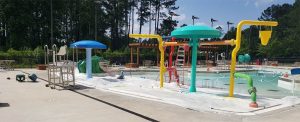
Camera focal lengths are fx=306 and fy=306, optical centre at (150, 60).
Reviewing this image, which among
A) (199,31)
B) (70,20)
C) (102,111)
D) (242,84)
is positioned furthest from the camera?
(70,20)

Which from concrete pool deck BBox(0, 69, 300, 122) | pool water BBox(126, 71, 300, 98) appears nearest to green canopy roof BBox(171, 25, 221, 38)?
concrete pool deck BBox(0, 69, 300, 122)

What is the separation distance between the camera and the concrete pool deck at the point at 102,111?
7.29 metres

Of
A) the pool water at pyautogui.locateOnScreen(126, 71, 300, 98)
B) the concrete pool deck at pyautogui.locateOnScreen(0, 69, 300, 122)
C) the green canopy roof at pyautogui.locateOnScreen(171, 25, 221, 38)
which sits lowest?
the pool water at pyautogui.locateOnScreen(126, 71, 300, 98)

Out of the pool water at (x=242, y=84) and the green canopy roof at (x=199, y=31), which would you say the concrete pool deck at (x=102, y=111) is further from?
the pool water at (x=242, y=84)

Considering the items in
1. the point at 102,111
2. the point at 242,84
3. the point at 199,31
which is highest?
the point at 199,31

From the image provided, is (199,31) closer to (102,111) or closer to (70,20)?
(102,111)

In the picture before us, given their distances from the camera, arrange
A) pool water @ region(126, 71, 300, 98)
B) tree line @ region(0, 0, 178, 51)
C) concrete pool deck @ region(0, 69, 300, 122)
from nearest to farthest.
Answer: concrete pool deck @ region(0, 69, 300, 122), pool water @ region(126, 71, 300, 98), tree line @ region(0, 0, 178, 51)

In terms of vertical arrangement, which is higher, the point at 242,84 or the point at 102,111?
the point at 102,111

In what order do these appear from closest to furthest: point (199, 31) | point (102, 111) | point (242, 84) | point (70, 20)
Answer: point (102, 111)
point (199, 31)
point (242, 84)
point (70, 20)

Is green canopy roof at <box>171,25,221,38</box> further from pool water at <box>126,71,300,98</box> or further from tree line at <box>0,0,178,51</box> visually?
tree line at <box>0,0,178,51</box>

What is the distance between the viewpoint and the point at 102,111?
8.09m

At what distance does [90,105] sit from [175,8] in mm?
52850

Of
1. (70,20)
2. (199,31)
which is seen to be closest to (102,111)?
(199,31)

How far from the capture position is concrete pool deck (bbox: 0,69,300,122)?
7.29 m
